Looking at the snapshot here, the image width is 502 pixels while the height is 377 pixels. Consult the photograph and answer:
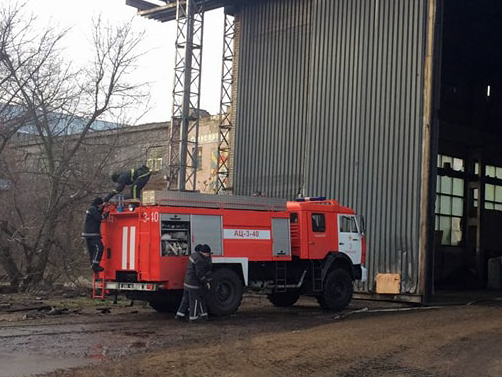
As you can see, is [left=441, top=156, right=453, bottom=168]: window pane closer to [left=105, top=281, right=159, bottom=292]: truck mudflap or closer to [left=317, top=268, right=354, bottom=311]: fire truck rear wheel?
[left=317, top=268, right=354, bottom=311]: fire truck rear wheel

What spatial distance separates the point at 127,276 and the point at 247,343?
4.53 meters

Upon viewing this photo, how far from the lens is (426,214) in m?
19.9

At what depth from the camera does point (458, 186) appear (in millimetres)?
30562

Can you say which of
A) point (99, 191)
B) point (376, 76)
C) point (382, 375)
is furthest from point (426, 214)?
point (382, 375)

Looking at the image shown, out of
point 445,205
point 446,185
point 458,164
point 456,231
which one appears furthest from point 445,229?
point 458,164

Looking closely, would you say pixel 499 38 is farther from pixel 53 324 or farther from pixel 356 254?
pixel 53 324

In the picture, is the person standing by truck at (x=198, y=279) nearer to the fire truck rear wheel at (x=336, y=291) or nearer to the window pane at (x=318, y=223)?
the window pane at (x=318, y=223)

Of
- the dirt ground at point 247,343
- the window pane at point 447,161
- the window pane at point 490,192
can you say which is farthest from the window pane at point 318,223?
the window pane at point 490,192

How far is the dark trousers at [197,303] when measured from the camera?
1438cm

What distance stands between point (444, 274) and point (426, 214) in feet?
34.8

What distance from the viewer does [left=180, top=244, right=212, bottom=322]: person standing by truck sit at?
14.2 m

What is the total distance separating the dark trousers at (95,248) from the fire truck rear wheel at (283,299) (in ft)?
16.9

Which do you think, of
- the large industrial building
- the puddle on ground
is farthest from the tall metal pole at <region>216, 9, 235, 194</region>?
the puddle on ground

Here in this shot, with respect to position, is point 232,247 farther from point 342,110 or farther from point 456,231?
point 456,231
